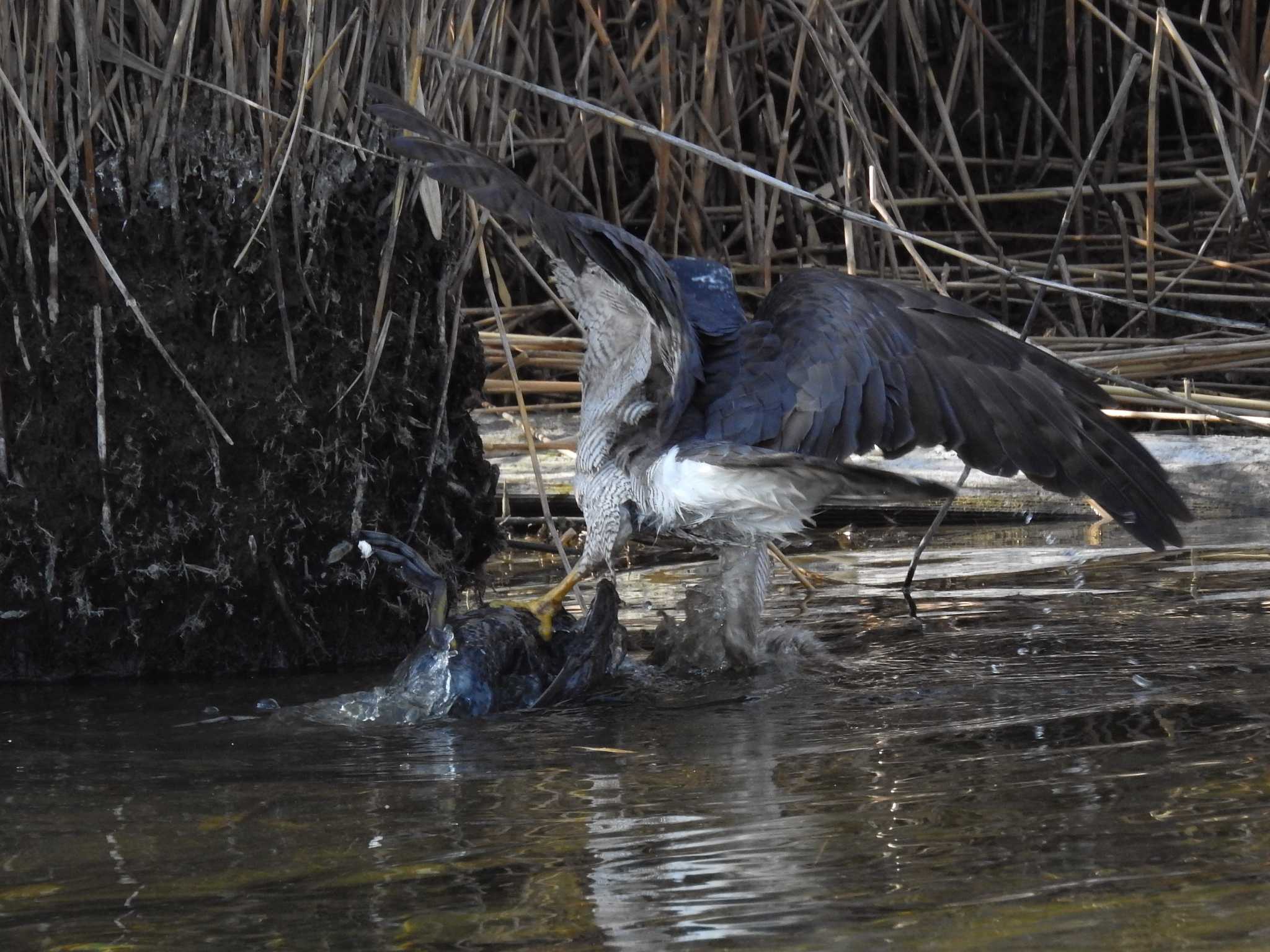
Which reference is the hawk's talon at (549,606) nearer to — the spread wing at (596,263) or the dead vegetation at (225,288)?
→ the dead vegetation at (225,288)

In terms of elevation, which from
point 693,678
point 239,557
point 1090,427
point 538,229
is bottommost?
point 693,678

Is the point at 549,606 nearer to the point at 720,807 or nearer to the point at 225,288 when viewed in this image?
the point at 225,288

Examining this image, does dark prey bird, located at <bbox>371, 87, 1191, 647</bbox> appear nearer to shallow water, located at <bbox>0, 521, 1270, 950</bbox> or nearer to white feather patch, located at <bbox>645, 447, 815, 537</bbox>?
white feather patch, located at <bbox>645, 447, 815, 537</bbox>

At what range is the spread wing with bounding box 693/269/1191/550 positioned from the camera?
2.99 m

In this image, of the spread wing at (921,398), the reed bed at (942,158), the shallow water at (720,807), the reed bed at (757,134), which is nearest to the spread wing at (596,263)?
the spread wing at (921,398)

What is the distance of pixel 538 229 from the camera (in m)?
2.59

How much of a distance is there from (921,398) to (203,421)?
1.32 m

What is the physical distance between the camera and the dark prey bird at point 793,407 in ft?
9.68

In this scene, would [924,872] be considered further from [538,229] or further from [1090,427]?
[1090,427]

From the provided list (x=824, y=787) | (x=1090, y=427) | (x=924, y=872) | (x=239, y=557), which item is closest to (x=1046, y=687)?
(x=1090, y=427)

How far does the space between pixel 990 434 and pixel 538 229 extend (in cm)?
93

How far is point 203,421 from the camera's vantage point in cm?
311

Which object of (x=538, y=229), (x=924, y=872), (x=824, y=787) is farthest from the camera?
(x=538, y=229)

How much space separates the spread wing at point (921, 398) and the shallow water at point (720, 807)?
345 millimetres
